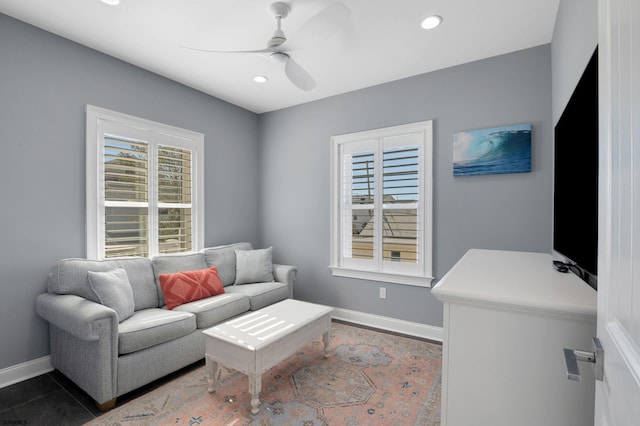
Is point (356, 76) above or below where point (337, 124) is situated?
above

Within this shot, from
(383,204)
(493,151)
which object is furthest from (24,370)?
(493,151)

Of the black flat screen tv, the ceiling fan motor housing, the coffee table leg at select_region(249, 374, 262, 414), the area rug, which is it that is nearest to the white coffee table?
the coffee table leg at select_region(249, 374, 262, 414)

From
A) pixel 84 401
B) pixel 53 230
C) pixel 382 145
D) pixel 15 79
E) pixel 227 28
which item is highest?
pixel 227 28

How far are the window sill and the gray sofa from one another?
102 cm

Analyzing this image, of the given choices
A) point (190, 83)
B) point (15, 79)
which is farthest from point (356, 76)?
point (15, 79)

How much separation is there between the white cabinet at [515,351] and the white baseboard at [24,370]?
3.05 metres

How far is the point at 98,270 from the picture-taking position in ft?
8.36

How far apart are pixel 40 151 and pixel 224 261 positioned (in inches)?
76.1

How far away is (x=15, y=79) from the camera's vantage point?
7.69 feet

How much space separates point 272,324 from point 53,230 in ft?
6.51

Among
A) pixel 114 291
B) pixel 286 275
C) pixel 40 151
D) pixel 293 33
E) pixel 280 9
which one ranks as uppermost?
pixel 280 9

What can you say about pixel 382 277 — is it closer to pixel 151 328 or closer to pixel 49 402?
pixel 151 328

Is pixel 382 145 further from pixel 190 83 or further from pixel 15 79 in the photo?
pixel 15 79

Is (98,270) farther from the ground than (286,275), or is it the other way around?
(98,270)
